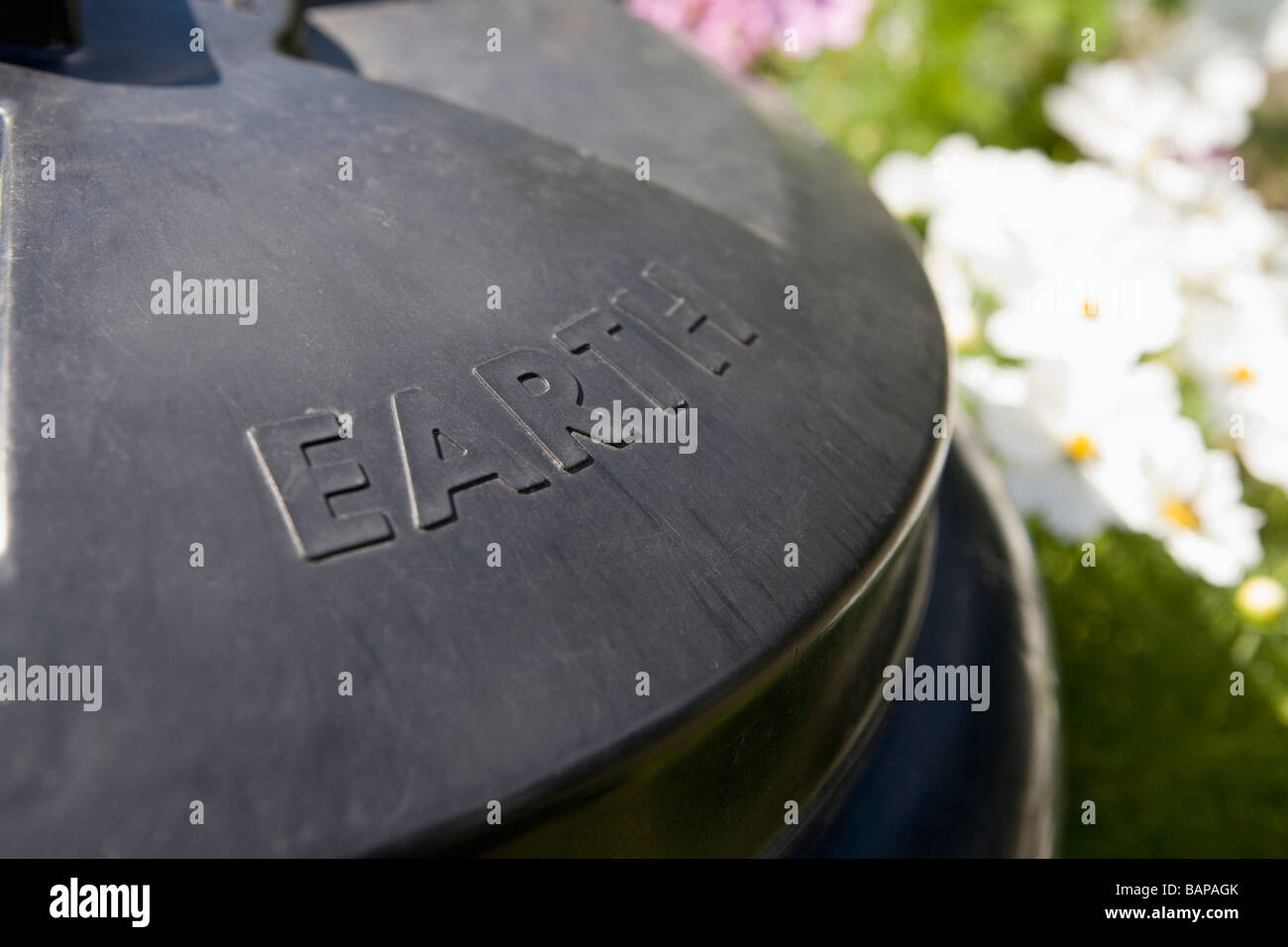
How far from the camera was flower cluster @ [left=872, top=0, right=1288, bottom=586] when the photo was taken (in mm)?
1691

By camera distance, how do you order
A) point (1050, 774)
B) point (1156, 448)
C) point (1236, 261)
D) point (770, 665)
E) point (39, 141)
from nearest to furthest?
point (770, 665) < point (39, 141) < point (1050, 774) < point (1156, 448) < point (1236, 261)

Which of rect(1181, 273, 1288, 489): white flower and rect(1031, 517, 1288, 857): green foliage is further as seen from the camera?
rect(1031, 517, 1288, 857): green foliage

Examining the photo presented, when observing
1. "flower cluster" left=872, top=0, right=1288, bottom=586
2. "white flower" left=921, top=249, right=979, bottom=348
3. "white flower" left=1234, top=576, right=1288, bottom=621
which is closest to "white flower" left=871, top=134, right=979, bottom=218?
"flower cluster" left=872, top=0, right=1288, bottom=586

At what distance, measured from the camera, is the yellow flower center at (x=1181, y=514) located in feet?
5.70

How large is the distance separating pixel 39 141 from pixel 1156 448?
60.3 inches

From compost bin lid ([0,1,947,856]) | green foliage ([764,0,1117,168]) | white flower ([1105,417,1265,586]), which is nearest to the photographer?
compost bin lid ([0,1,947,856])

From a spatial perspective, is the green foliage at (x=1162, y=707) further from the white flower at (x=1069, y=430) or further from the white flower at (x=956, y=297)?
the white flower at (x=956, y=297)

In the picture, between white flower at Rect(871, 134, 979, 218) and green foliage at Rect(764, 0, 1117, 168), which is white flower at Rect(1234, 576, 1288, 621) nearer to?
white flower at Rect(871, 134, 979, 218)

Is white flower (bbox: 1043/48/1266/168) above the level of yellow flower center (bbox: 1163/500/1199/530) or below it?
above

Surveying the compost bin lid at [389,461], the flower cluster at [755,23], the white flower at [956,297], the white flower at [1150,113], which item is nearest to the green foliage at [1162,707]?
the white flower at [956,297]

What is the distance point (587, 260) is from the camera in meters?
1.01

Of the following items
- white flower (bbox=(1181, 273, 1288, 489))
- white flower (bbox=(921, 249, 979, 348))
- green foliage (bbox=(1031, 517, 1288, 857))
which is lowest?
green foliage (bbox=(1031, 517, 1288, 857))
